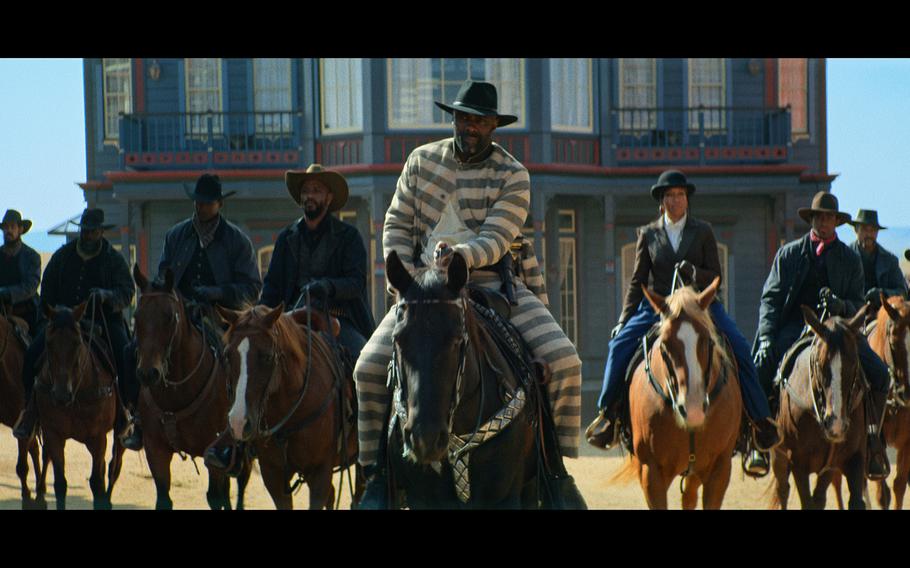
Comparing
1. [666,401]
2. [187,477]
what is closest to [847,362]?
[666,401]

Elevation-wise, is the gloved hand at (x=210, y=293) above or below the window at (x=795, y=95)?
below

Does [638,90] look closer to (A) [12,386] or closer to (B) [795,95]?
(B) [795,95]

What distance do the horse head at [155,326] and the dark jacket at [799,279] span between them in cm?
482

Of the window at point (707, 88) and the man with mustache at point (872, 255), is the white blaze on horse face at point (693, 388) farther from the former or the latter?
the window at point (707, 88)

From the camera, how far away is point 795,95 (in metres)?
26.1

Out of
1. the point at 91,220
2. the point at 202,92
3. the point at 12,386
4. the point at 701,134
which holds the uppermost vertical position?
the point at 202,92

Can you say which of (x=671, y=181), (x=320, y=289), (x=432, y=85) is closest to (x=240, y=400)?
(x=320, y=289)

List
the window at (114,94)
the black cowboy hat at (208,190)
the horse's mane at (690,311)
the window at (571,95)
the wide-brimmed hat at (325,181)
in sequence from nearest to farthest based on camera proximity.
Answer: the horse's mane at (690,311), the wide-brimmed hat at (325,181), the black cowboy hat at (208,190), the window at (571,95), the window at (114,94)

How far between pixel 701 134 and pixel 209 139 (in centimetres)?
895

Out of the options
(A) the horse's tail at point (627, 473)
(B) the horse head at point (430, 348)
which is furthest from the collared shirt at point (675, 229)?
(B) the horse head at point (430, 348)

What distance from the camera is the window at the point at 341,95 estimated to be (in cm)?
2372

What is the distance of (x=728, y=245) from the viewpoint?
24797mm

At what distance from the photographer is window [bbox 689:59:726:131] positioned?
986 inches
